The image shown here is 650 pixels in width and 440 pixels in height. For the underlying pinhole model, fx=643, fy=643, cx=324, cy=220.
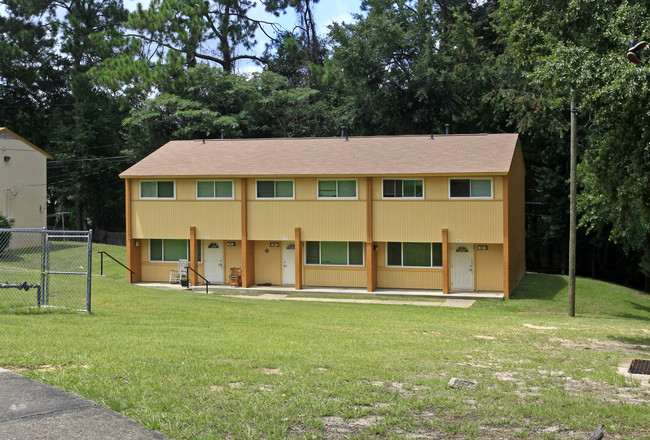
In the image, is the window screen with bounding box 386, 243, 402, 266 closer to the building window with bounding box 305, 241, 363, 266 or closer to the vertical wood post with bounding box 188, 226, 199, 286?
the building window with bounding box 305, 241, 363, 266

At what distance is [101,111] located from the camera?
51.4 m

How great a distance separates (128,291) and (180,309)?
545 centimetres

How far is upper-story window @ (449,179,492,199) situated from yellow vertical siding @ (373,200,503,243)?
0.84ft

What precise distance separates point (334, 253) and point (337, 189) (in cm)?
306

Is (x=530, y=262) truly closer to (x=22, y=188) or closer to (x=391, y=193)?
(x=391, y=193)

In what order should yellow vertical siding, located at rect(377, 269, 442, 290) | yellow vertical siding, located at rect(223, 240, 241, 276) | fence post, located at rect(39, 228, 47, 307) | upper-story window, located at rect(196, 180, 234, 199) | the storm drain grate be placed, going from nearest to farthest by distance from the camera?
the storm drain grate, fence post, located at rect(39, 228, 47, 307), yellow vertical siding, located at rect(377, 269, 442, 290), upper-story window, located at rect(196, 180, 234, 199), yellow vertical siding, located at rect(223, 240, 241, 276)

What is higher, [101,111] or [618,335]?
[101,111]

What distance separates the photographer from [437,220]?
27.8 metres

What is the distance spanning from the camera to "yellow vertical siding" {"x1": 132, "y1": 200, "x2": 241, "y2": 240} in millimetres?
30547

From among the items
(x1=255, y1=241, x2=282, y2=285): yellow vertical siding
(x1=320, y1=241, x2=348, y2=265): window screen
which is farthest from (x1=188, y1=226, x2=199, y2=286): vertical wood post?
(x1=320, y1=241, x2=348, y2=265): window screen

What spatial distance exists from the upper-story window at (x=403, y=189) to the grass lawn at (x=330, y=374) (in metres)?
12.3

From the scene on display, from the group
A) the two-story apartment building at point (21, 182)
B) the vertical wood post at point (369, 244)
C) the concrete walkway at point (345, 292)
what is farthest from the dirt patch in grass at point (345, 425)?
the two-story apartment building at point (21, 182)

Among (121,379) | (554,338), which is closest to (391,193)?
(554,338)

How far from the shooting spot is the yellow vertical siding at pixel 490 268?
91.2 ft
